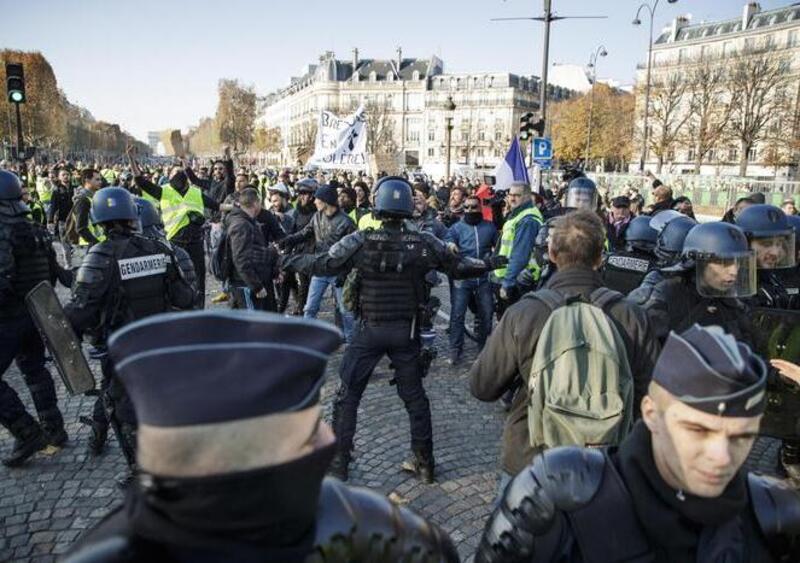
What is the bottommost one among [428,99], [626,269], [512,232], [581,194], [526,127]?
[626,269]

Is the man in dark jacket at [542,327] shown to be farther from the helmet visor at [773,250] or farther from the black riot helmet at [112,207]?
the black riot helmet at [112,207]

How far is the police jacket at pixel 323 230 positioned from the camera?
6688 millimetres

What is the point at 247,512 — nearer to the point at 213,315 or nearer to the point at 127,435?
the point at 213,315

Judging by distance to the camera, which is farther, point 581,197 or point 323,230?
point 323,230

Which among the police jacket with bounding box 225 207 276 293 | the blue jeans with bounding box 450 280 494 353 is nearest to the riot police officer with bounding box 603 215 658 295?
the blue jeans with bounding box 450 280 494 353

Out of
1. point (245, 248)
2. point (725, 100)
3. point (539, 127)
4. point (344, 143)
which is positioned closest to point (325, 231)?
point (245, 248)

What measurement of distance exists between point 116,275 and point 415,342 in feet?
6.46

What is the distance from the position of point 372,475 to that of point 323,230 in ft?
11.5

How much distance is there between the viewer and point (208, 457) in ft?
3.10

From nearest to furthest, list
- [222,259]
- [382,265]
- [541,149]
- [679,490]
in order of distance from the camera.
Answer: [679,490]
[382,265]
[222,259]
[541,149]

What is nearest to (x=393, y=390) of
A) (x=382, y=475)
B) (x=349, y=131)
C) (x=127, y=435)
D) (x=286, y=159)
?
(x=382, y=475)

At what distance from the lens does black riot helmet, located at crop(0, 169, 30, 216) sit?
13.9ft

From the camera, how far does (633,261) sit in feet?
16.7

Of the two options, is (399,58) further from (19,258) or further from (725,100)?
(19,258)
